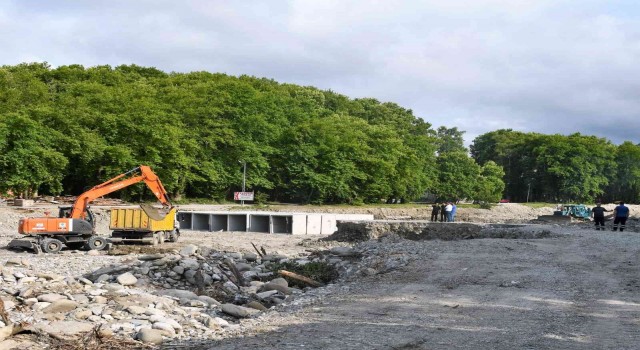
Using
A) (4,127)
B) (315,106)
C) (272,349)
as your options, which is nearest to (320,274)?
(272,349)

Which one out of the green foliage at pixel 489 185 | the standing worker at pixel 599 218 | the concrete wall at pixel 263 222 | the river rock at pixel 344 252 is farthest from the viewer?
the green foliage at pixel 489 185

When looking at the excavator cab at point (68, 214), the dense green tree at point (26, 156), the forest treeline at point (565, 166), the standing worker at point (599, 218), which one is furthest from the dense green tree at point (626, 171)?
the excavator cab at point (68, 214)

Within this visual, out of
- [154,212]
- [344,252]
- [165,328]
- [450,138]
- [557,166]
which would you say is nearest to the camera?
[165,328]

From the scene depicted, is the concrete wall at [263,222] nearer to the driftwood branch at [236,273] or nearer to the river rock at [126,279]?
the driftwood branch at [236,273]

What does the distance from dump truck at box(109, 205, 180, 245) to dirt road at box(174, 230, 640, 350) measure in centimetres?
1323

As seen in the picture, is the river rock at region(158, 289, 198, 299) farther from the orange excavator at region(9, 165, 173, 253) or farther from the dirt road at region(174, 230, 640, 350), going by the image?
the orange excavator at region(9, 165, 173, 253)

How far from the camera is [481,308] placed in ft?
39.9

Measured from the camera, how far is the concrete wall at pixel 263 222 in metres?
41.9

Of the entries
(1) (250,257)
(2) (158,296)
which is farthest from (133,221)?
(2) (158,296)

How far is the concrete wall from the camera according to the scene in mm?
41938

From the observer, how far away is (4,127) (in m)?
45.5

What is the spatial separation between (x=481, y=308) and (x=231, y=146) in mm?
50869

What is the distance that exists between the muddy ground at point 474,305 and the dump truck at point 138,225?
5821mm

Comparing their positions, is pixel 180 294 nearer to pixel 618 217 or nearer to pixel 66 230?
pixel 66 230
